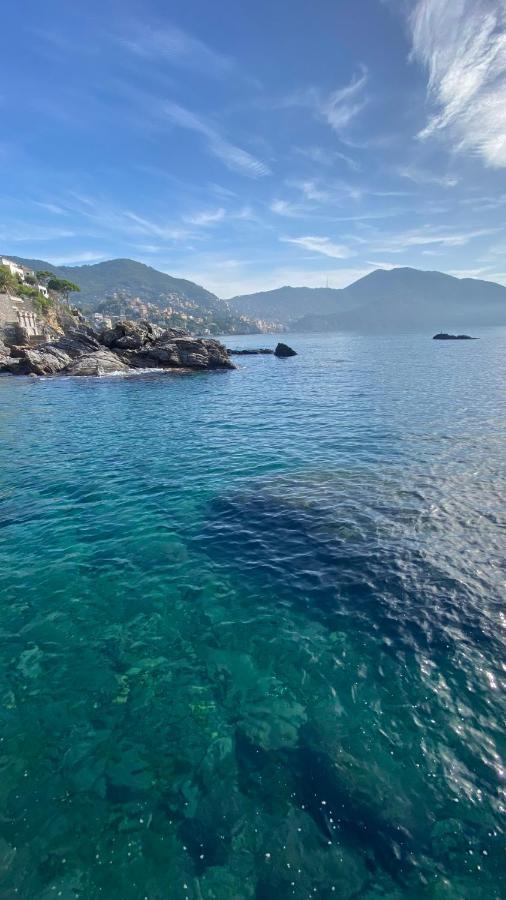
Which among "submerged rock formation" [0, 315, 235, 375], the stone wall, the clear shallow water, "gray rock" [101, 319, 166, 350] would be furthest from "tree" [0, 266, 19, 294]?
the clear shallow water

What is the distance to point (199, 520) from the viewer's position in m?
16.8

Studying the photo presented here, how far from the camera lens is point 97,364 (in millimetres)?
68938

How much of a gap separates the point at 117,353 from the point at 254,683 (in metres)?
78.3

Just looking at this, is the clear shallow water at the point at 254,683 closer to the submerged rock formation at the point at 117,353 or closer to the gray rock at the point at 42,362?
the gray rock at the point at 42,362

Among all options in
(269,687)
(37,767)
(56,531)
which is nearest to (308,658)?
(269,687)

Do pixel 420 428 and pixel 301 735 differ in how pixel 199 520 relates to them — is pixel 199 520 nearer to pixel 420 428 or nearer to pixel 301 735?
pixel 301 735

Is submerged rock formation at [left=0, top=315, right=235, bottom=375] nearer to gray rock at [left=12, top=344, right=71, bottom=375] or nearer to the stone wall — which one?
gray rock at [left=12, top=344, right=71, bottom=375]

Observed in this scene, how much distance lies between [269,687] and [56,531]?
11129 mm

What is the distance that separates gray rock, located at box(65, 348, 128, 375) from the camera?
67625 mm

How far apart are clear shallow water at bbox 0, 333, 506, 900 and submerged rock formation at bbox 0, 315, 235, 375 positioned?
5532 cm

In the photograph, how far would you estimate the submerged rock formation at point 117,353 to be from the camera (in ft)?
227

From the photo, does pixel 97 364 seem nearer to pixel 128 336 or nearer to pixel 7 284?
pixel 128 336

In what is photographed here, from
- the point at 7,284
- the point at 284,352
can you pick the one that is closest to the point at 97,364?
the point at 284,352

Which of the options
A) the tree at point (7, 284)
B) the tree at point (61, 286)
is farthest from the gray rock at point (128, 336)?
the tree at point (61, 286)
